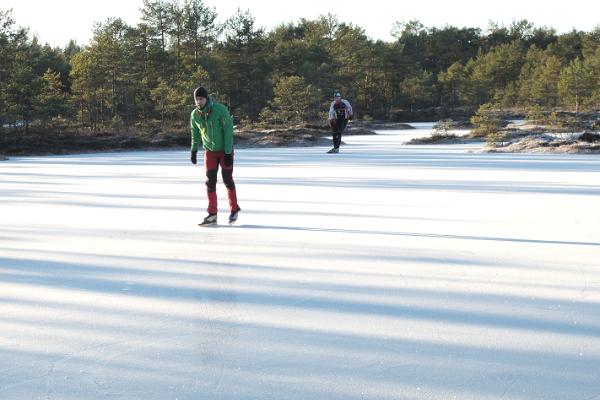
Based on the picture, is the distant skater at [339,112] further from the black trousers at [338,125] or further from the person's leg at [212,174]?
the person's leg at [212,174]

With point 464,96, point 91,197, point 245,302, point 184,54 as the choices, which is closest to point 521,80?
point 464,96

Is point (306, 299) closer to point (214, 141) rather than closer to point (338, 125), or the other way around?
point (214, 141)

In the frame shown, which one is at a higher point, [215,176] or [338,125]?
[338,125]

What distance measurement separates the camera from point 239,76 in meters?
60.8

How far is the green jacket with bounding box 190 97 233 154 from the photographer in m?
7.78

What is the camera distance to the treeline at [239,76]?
1681 inches

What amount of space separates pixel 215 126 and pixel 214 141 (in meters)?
0.17

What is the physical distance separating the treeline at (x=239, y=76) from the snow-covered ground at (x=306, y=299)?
3272 cm

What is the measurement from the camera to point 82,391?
2963 mm

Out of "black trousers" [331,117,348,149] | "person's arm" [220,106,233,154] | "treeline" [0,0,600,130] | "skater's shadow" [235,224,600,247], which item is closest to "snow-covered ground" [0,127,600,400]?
"skater's shadow" [235,224,600,247]

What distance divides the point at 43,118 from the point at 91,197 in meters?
30.6

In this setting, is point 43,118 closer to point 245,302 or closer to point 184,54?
point 184,54

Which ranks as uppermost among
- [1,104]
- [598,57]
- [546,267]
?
[598,57]

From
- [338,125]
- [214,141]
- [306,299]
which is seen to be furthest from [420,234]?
[338,125]
